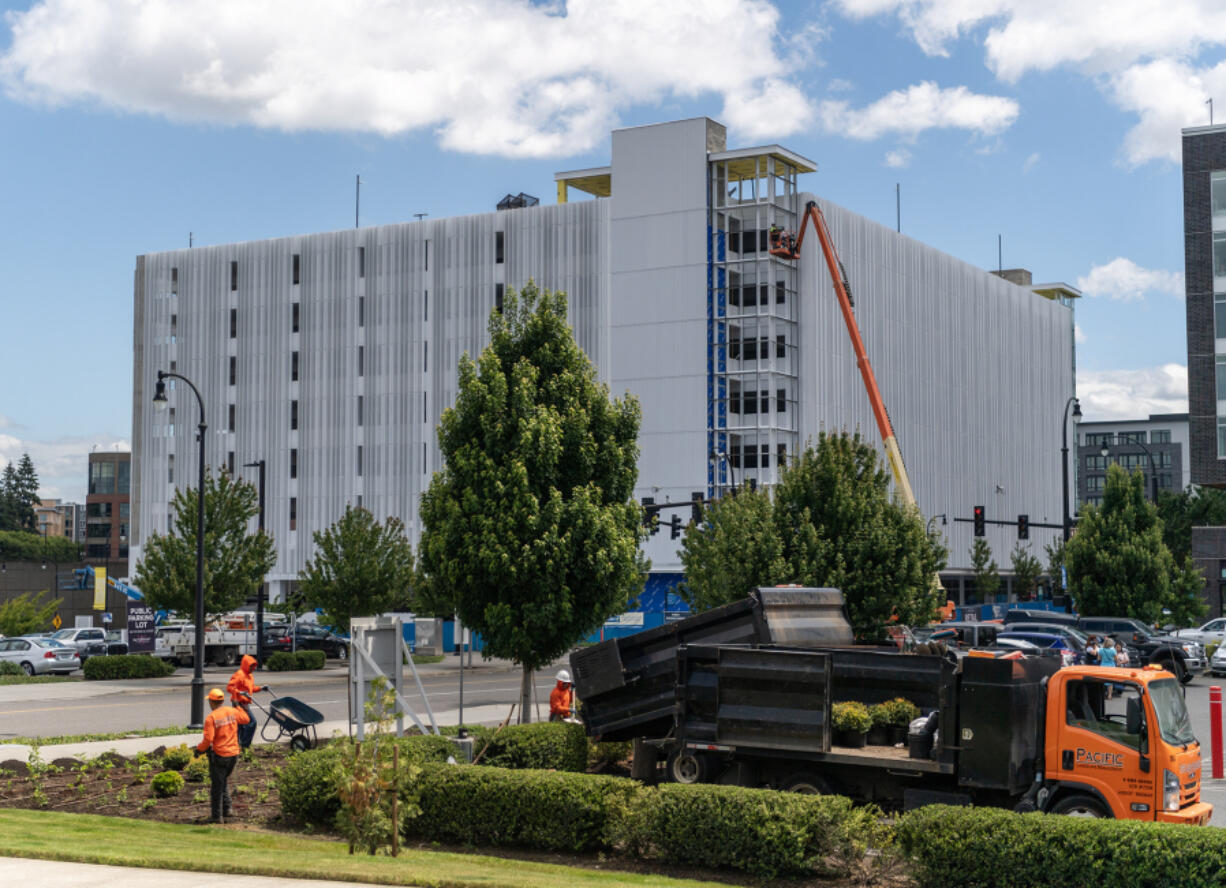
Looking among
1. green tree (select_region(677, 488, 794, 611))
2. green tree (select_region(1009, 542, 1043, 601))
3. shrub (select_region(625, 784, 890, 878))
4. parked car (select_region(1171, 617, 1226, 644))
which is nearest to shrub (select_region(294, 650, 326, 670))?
green tree (select_region(677, 488, 794, 611))

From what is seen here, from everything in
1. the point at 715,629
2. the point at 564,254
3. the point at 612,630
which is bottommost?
the point at 612,630

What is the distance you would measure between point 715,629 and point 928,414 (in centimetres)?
7146

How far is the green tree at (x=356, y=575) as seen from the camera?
4916 centimetres

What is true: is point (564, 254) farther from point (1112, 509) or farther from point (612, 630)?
point (1112, 509)

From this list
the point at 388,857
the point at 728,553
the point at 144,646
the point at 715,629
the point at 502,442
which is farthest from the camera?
the point at 144,646

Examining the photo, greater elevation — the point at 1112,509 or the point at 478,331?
the point at 478,331

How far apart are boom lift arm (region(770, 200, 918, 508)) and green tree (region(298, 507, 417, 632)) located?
23801mm

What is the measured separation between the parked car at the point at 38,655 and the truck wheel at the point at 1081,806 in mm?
40829

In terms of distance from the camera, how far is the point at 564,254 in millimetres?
79375

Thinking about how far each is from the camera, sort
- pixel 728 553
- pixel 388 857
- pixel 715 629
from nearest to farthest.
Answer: pixel 388 857 < pixel 715 629 < pixel 728 553

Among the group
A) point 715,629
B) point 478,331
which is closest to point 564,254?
point 478,331

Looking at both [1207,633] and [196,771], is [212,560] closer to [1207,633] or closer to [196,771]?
[196,771]

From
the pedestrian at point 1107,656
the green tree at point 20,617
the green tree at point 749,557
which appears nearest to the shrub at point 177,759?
the green tree at point 749,557

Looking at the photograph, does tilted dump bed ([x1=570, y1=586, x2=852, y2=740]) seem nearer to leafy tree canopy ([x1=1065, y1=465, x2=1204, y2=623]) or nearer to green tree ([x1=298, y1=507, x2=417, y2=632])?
green tree ([x1=298, y1=507, x2=417, y2=632])
